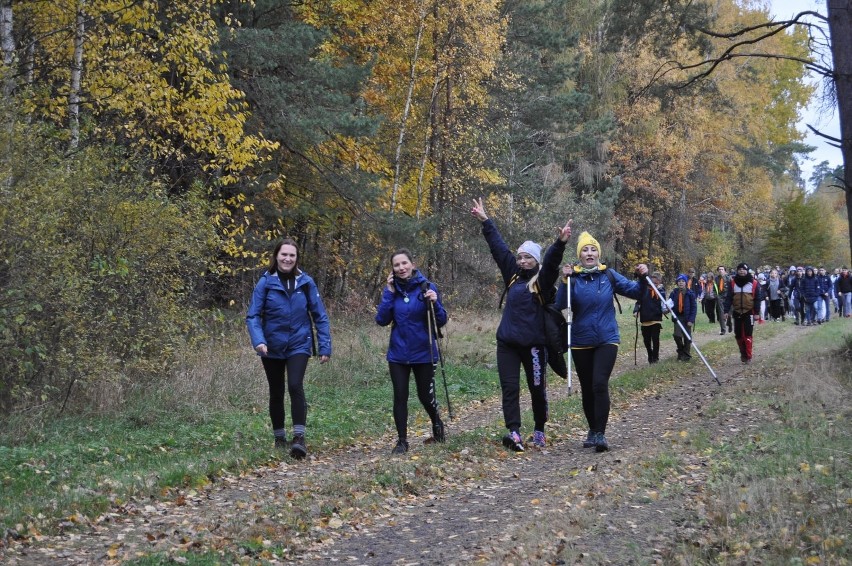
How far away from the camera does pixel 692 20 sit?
15.1 meters

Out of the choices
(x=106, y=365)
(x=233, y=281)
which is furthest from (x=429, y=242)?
(x=106, y=365)

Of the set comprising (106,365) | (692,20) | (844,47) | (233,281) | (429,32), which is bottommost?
(106,365)

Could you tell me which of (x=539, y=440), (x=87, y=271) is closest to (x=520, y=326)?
(x=539, y=440)

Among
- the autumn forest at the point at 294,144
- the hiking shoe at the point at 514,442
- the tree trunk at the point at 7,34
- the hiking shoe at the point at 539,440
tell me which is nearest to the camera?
the hiking shoe at the point at 514,442

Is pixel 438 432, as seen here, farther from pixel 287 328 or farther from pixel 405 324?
pixel 287 328

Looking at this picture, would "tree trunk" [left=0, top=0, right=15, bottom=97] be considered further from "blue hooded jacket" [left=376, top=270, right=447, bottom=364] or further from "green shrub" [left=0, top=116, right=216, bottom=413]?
"blue hooded jacket" [left=376, top=270, right=447, bottom=364]

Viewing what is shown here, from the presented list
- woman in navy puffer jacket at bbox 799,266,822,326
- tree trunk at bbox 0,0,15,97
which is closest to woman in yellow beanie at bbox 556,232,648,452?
tree trunk at bbox 0,0,15,97

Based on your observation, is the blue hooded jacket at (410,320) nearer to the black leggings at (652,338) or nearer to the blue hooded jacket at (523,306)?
the blue hooded jacket at (523,306)

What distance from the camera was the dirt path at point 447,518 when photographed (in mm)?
5508

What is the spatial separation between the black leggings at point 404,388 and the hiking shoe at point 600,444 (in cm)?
176

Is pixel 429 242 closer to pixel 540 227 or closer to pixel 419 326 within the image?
pixel 540 227

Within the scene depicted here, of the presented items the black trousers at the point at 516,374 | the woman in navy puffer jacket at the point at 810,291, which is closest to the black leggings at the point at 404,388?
the black trousers at the point at 516,374

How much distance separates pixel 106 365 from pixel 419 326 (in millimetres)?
4146

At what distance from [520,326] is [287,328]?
2.42 m
